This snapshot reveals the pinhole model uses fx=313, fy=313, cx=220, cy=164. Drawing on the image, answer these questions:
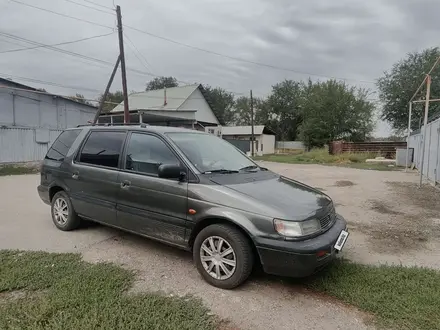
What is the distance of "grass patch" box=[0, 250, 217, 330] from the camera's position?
2.49 meters

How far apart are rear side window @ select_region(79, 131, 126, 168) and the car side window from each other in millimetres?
217

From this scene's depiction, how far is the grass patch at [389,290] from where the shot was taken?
261 cm

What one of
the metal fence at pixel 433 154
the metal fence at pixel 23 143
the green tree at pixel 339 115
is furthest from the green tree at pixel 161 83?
the metal fence at pixel 433 154

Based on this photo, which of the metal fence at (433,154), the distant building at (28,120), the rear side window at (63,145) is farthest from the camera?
the distant building at (28,120)

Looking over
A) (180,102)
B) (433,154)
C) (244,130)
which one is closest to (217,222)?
(433,154)

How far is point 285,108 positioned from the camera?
5284 cm

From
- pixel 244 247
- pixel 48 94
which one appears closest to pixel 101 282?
pixel 244 247

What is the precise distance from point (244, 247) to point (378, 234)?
3.07 meters

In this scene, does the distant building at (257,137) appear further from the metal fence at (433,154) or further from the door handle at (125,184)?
the door handle at (125,184)

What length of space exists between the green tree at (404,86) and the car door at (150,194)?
30069mm

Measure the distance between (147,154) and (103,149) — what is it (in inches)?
34.0

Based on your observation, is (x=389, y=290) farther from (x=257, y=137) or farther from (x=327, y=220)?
(x=257, y=137)

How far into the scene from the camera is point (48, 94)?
19.0m

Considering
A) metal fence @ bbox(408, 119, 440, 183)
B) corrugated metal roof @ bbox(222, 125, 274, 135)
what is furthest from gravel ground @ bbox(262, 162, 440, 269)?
corrugated metal roof @ bbox(222, 125, 274, 135)
